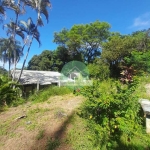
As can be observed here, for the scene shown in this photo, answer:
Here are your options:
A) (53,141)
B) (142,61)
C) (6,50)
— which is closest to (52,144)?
(53,141)

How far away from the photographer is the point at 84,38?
69.9 ft

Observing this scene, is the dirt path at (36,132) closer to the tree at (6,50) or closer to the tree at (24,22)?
the tree at (24,22)

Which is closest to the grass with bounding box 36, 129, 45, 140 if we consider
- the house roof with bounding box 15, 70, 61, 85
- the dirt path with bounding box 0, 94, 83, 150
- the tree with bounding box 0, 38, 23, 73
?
the dirt path with bounding box 0, 94, 83, 150

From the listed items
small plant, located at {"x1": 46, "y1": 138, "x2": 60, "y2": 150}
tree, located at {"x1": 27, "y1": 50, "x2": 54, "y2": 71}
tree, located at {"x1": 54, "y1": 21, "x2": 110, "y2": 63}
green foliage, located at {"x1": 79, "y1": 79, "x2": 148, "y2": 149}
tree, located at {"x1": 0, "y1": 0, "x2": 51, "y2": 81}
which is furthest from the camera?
tree, located at {"x1": 27, "y1": 50, "x2": 54, "y2": 71}

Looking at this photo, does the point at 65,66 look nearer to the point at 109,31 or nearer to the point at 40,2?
the point at 109,31

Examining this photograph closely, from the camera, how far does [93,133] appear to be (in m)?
3.07

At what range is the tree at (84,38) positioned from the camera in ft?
69.7

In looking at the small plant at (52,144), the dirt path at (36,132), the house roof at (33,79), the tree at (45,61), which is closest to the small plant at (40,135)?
the dirt path at (36,132)

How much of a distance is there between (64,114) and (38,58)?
920 inches

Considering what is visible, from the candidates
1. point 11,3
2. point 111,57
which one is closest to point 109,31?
point 111,57

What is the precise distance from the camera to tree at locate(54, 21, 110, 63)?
837 inches

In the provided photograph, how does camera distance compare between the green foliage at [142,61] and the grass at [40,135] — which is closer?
the grass at [40,135]

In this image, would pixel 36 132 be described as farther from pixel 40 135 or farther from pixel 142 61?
pixel 142 61

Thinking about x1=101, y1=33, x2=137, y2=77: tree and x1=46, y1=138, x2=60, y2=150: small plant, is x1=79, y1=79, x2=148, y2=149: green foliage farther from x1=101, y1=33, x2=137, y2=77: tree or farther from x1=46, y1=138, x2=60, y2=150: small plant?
x1=101, y1=33, x2=137, y2=77: tree
